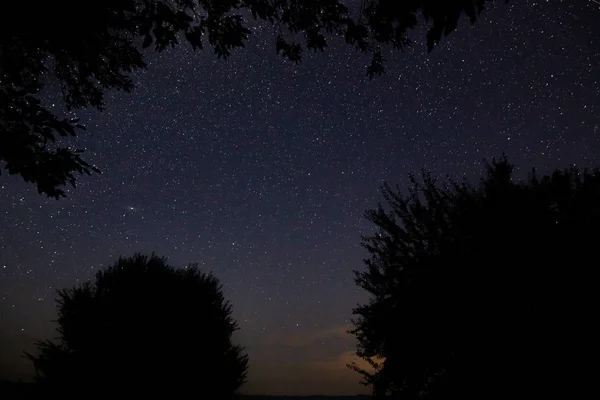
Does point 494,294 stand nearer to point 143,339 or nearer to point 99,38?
point 99,38

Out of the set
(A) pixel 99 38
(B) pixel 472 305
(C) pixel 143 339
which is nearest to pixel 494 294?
(B) pixel 472 305

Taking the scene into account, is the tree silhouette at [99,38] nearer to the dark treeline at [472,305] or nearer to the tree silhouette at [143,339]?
the dark treeline at [472,305]

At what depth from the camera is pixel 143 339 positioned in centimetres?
1338

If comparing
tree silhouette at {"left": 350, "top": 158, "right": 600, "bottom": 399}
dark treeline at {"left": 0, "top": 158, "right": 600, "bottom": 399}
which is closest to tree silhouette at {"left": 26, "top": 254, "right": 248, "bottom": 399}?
dark treeline at {"left": 0, "top": 158, "right": 600, "bottom": 399}

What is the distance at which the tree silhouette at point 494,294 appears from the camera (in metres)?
6.93

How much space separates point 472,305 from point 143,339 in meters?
10.1

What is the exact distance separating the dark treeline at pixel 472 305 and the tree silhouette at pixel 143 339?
6 centimetres

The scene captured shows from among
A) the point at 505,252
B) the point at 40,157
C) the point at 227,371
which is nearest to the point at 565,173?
the point at 505,252

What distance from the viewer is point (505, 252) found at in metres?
7.80

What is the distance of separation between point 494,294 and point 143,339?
34.5ft

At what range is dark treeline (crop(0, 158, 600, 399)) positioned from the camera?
22.9ft

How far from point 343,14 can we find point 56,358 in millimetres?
12796

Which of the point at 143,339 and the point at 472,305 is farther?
the point at 143,339

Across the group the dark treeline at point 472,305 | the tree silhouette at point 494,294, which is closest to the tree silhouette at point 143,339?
the dark treeline at point 472,305
